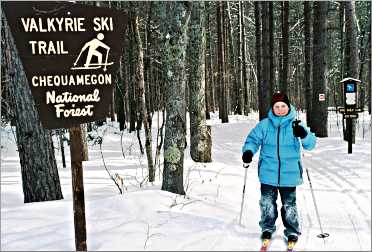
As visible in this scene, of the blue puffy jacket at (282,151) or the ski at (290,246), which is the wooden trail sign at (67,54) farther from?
the ski at (290,246)

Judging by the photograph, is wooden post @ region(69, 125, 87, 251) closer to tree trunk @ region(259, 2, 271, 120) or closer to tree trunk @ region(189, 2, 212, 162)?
tree trunk @ region(189, 2, 212, 162)

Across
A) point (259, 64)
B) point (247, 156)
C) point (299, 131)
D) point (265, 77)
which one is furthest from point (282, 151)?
point (259, 64)

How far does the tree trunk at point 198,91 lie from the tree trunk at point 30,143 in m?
4.41

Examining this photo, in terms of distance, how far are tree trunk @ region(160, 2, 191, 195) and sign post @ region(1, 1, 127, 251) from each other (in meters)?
2.16

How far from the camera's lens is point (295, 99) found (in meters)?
40.3

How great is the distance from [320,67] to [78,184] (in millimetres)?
12134

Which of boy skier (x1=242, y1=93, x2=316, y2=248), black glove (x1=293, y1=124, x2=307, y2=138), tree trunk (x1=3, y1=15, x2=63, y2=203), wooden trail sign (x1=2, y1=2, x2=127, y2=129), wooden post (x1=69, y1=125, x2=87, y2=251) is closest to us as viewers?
wooden trail sign (x1=2, y1=2, x2=127, y2=129)

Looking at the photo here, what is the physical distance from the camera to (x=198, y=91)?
9875 millimetres

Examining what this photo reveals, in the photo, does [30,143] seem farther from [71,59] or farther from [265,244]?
[265,244]

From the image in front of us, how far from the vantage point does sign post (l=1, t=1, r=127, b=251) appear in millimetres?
3836

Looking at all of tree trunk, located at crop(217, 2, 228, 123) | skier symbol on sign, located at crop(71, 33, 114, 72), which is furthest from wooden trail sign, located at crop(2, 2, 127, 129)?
tree trunk, located at crop(217, 2, 228, 123)

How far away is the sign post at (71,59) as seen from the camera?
384 centimetres

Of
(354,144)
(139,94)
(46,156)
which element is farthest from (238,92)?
(46,156)

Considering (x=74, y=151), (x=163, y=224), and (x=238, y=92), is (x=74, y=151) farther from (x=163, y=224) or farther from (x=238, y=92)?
(x=238, y=92)
